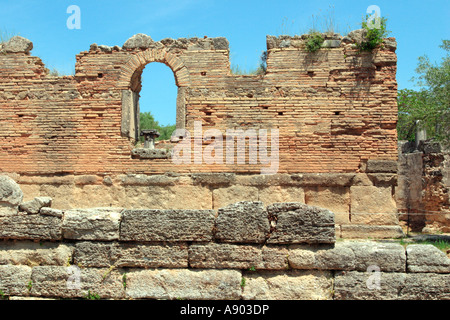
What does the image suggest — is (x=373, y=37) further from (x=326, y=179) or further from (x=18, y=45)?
(x=18, y=45)

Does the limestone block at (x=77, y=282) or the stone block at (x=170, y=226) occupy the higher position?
the stone block at (x=170, y=226)

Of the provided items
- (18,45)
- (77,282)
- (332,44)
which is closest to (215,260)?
(77,282)

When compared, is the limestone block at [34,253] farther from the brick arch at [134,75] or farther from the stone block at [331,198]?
the stone block at [331,198]

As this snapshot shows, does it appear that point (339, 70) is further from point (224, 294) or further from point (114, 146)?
point (224, 294)

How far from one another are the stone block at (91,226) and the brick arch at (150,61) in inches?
232

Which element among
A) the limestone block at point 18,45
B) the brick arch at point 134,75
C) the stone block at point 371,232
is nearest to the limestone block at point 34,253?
the brick arch at point 134,75

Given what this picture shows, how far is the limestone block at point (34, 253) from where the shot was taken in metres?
5.10

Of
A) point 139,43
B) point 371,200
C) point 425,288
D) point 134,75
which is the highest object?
point 139,43

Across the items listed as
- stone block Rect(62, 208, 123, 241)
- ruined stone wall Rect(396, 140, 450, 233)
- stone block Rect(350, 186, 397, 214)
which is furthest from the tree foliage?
stone block Rect(62, 208, 123, 241)

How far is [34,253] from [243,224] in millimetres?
2410

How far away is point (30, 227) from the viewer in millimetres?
5172

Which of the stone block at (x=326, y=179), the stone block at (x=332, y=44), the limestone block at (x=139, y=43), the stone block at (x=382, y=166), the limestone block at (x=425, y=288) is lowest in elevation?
the limestone block at (x=425, y=288)

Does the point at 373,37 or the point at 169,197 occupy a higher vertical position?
the point at 373,37

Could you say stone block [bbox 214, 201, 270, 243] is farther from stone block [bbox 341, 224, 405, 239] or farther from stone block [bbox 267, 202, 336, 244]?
stone block [bbox 341, 224, 405, 239]
